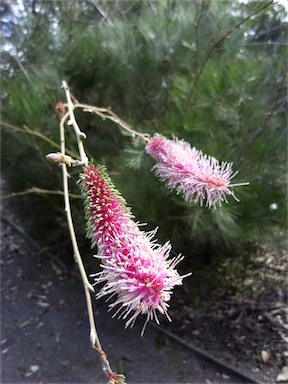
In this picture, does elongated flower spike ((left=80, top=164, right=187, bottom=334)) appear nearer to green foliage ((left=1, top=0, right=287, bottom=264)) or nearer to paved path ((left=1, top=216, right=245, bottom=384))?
green foliage ((left=1, top=0, right=287, bottom=264))

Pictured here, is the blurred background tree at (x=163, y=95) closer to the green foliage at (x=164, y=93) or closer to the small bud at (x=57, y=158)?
the green foliage at (x=164, y=93)

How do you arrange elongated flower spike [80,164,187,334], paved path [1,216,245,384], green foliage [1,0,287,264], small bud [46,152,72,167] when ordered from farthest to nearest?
paved path [1,216,245,384]
green foliage [1,0,287,264]
small bud [46,152,72,167]
elongated flower spike [80,164,187,334]

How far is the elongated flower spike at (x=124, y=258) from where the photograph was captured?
50cm

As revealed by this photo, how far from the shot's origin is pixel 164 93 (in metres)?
1.87

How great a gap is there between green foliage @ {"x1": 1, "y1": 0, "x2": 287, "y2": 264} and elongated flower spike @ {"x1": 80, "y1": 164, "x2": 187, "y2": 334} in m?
0.66

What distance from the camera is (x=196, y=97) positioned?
169cm

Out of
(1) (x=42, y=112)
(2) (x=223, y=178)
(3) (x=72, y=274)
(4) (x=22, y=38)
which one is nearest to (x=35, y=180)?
(1) (x=42, y=112)

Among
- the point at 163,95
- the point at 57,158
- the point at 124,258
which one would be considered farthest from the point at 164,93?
the point at 124,258

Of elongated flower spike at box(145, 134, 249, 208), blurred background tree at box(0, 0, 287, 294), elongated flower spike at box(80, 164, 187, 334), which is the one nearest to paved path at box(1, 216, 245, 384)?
blurred background tree at box(0, 0, 287, 294)

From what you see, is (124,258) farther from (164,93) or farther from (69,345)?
(69,345)

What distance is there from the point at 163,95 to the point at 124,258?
1.45 m

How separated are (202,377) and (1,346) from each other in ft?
2.94

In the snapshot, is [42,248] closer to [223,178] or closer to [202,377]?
[202,377]

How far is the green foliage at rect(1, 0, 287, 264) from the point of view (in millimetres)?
1635
